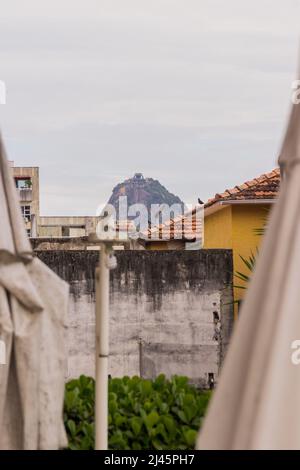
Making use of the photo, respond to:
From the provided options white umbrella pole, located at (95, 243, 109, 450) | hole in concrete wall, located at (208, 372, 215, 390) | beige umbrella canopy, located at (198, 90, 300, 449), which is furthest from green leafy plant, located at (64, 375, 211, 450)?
hole in concrete wall, located at (208, 372, 215, 390)

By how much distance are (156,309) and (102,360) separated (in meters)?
8.92

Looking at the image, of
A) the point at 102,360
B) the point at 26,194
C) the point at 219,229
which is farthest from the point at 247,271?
the point at 26,194

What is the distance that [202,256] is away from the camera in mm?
14172

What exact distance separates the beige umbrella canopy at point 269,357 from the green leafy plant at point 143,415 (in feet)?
5.94

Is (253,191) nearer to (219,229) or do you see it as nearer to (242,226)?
(242,226)

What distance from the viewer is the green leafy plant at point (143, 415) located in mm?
6102

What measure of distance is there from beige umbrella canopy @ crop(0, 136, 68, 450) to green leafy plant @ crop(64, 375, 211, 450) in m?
0.99

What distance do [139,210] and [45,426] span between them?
698 inches

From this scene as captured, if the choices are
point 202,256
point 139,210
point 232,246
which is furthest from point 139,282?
point 139,210

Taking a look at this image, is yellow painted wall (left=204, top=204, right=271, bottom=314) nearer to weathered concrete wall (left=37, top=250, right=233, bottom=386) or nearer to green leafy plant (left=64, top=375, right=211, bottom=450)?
weathered concrete wall (left=37, top=250, right=233, bottom=386)

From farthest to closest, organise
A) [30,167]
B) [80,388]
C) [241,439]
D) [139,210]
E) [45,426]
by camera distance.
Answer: [30,167]
[139,210]
[80,388]
[45,426]
[241,439]

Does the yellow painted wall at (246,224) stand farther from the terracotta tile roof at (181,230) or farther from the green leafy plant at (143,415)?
the green leafy plant at (143,415)

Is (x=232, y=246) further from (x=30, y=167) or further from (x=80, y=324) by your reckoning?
(x=30, y=167)

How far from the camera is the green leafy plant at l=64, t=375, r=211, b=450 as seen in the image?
6.10 meters
